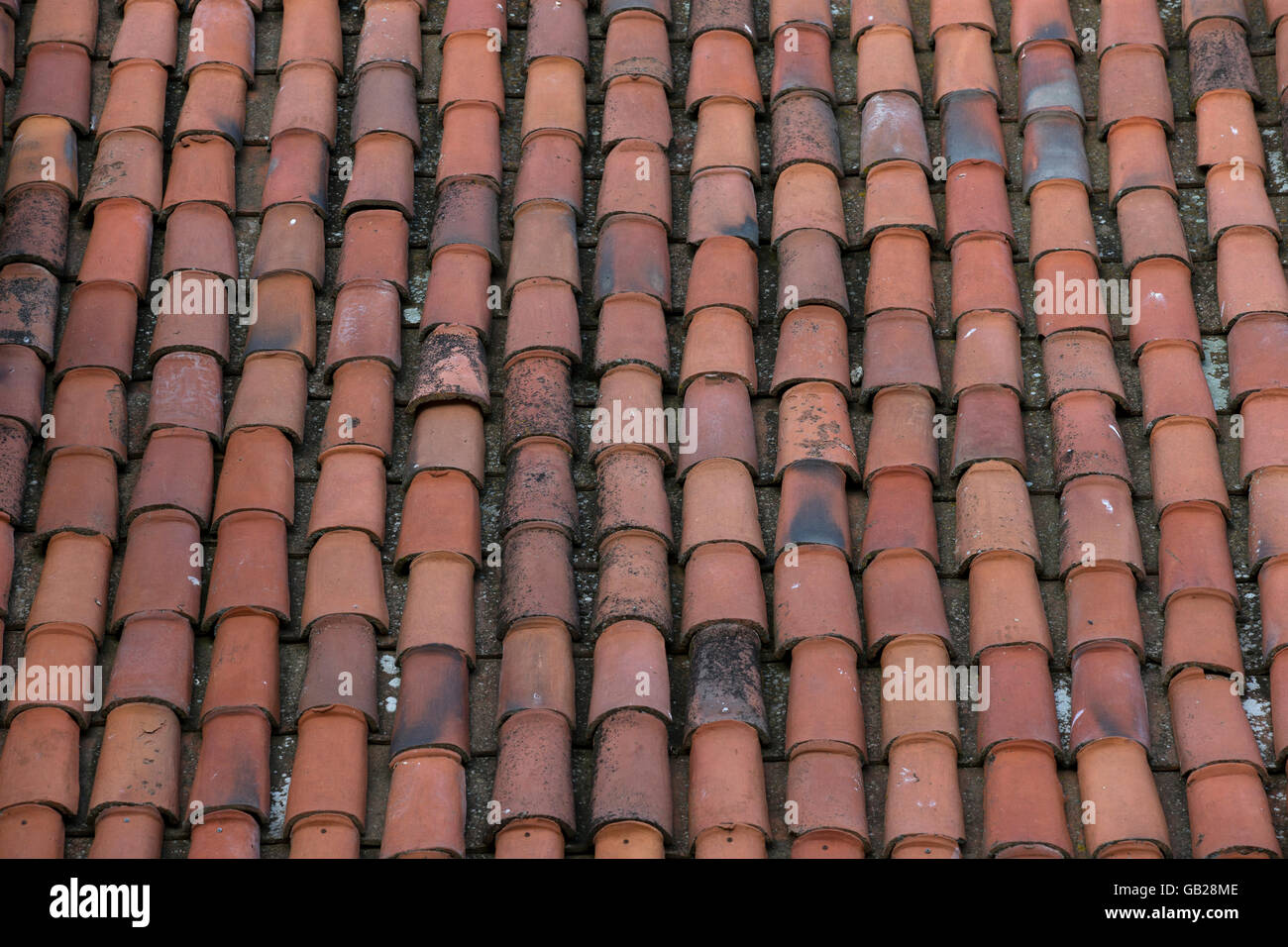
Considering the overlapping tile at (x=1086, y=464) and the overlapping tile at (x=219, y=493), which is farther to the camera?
the overlapping tile at (x=219, y=493)

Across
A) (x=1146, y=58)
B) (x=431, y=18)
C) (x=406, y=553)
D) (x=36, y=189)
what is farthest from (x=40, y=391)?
(x=1146, y=58)

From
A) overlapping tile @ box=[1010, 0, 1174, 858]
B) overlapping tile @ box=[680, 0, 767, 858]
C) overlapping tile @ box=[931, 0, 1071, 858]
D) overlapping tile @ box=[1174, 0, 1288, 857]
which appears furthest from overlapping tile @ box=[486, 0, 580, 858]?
overlapping tile @ box=[1174, 0, 1288, 857]

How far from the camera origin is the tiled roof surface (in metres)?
5.54

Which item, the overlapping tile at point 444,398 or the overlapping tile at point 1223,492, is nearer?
the overlapping tile at point 1223,492

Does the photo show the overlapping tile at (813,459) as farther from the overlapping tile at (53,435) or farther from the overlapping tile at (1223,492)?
the overlapping tile at (53,435)

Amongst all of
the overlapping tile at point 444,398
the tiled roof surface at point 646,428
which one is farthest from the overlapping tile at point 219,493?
the overlapping tile at point 444,398

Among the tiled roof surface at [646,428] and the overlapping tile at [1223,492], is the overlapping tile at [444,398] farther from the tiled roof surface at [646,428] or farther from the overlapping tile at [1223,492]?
the overlapping tile at [1223,492]

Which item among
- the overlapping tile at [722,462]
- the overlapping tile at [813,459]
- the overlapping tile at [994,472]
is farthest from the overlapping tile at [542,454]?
the overlapping tile at [994,472]

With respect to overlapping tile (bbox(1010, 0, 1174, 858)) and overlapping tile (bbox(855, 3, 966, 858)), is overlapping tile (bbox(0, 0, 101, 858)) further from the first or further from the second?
overlapping tile (bbox(1010, 0, 1174, 858))

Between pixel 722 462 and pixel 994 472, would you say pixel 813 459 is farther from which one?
pixel 994 472

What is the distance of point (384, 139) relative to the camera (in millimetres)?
7016

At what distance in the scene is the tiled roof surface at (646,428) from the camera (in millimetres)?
5539
